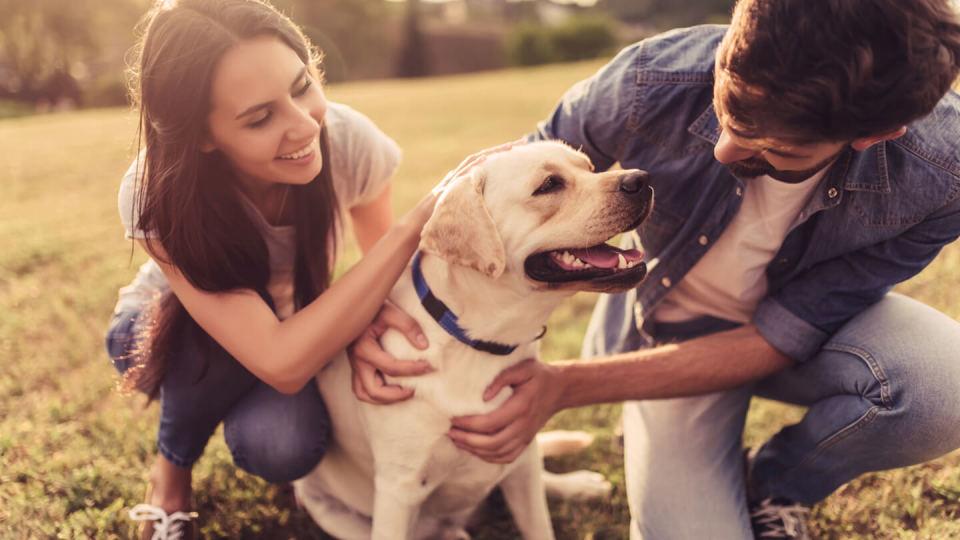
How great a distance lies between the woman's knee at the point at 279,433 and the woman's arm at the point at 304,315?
6.4 inches

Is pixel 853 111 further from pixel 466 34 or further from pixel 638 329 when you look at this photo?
pixel 466 34

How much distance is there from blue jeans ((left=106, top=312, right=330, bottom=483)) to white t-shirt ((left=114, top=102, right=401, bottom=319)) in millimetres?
154

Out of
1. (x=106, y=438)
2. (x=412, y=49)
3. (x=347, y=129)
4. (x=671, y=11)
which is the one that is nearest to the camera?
(x=347, y=129)

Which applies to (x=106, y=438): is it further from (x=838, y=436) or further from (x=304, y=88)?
(x=838, y=436)

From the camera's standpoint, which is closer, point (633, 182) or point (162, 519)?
point (633, 182)

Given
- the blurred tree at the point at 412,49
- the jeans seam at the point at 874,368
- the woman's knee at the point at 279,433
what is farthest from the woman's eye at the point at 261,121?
the blurred tree at the point at 412,49

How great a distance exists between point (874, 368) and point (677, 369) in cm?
61

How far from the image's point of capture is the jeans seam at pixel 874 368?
7.57ft

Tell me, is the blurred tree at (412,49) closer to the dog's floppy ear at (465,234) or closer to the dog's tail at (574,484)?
the dog's tail at (574,484)

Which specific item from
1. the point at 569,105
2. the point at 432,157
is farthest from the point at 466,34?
the point at 569,105

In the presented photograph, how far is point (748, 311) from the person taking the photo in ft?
9.11

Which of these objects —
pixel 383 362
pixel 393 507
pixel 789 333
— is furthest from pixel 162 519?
pixel 789 333

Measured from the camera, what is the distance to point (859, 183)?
229 centimetres

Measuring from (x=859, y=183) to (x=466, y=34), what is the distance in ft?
123
